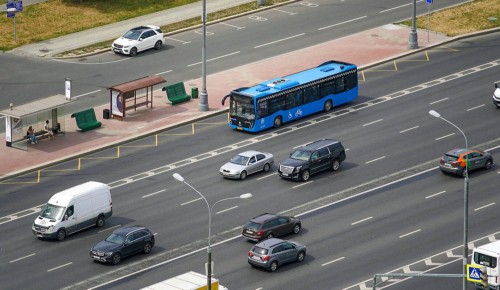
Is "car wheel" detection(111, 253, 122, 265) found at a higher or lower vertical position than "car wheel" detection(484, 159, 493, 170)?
lower

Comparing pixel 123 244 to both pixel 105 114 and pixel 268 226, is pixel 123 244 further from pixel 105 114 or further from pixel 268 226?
pixel 105 114

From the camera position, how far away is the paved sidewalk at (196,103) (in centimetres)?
9519

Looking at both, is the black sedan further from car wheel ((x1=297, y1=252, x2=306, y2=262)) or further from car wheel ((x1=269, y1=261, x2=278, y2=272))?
car wheel ((x1=297, y1=252, x2=306, y2=262))

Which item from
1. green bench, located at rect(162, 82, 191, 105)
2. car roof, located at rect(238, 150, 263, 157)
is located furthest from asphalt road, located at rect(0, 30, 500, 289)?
green bench, located at rect(162, 82, 191, 105)

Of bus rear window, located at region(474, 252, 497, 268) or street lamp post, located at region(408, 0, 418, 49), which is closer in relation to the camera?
bus rear window, located at region(474, 252, 497, 268)

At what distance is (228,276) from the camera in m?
75.7

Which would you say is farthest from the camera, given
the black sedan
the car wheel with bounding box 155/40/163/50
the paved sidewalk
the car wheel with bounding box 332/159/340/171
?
the car wheel with bounding box 155/40/163/50

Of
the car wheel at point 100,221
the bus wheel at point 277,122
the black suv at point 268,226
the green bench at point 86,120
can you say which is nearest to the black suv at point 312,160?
the bus wheel at point 277,122

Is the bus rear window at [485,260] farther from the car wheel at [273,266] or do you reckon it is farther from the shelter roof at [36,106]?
the shelter roof at [36,106]

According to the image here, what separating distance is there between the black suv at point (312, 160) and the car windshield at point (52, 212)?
15068 mm

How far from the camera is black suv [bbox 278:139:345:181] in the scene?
3492 inches

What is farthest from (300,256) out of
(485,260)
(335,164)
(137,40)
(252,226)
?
(137,40)

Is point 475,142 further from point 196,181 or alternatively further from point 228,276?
point 228,276

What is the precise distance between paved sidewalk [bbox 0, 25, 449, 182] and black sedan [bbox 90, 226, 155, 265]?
15315mm
